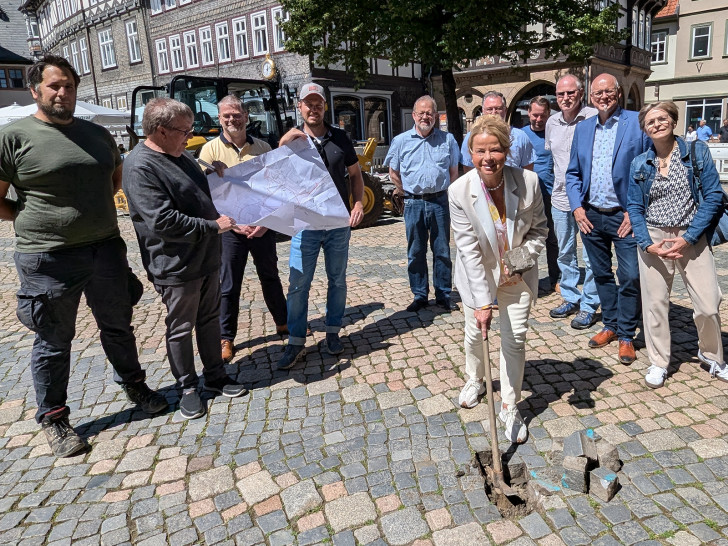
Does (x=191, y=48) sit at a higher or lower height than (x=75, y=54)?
lower

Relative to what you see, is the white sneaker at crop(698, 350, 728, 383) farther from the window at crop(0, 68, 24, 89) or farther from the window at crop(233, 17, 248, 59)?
the window at crop(0, 68, 24, 89)

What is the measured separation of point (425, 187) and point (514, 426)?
2.77 m

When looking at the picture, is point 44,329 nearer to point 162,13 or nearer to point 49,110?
point 49,110

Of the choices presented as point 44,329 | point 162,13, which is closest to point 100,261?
point 44,329

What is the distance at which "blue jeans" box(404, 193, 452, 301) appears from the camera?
555 centimetres

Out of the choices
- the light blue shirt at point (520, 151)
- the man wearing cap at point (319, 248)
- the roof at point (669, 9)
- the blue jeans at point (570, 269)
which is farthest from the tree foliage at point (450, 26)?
the roof at point (669, 9)

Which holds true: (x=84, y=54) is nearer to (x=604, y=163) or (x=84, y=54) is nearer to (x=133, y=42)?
(x=133, y=42)

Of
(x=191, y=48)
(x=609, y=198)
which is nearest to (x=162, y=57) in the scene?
(x=191, y=48)

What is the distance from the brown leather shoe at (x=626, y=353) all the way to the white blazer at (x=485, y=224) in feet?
4.83

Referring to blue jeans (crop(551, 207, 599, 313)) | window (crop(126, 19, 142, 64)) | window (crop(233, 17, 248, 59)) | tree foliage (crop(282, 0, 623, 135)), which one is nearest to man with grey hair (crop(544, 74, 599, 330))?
blue jeans (crop(551, 207, 599, 313))

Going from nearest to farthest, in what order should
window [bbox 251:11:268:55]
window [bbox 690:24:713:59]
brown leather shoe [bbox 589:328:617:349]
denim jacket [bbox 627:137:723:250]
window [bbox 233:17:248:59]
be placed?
denim jacket [bbox 627:137:723:250] < brown leather shoe [bbox 589:328:617:349] < window [bbox 251:11:268:55] < window [bbox 233:17:248:59] < window [bbox 690:24:713:59]

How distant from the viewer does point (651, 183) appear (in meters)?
3.80

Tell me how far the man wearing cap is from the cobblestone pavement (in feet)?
0.78

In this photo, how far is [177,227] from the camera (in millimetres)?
3363
